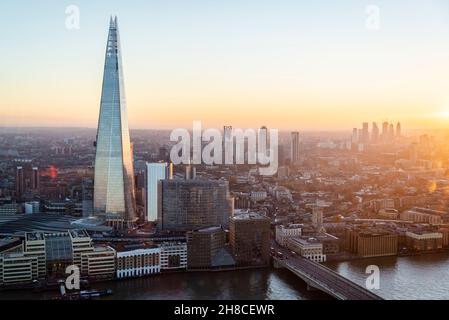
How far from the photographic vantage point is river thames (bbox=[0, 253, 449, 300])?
5.03 metres

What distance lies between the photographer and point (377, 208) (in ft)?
34.0

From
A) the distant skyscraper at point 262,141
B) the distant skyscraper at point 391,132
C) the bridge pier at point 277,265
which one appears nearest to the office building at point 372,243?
the bridge pier at point 277,265

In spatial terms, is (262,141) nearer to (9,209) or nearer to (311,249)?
(311,249)

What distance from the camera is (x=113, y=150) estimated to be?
28.0 feet

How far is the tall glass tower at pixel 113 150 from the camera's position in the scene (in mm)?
8469

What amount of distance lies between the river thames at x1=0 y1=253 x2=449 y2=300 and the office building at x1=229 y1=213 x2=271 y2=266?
24cm

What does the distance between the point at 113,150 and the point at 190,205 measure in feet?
5.14

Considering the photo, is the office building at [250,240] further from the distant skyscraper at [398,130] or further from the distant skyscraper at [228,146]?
the distant skyscraper at [398,130]

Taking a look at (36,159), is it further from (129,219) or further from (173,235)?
(173,235)

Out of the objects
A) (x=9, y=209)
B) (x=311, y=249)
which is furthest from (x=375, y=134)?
(x=9, y=209)

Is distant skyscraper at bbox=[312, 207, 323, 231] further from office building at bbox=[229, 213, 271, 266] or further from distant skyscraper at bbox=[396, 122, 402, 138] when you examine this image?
distant skyscraper at bbox=[396, 122, 402, 138]

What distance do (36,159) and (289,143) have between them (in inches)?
220

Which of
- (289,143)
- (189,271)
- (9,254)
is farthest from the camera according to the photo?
(289,143)
